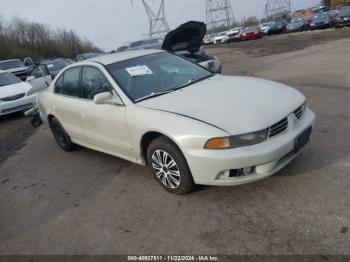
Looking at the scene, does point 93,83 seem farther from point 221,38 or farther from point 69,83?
point 221,38

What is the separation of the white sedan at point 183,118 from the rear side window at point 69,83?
2 cm

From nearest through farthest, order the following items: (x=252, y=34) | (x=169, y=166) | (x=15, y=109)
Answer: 1. (x=169, y=166)
2. (x=15, y=109)
3. (x=252, y=34)

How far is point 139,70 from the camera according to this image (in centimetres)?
465

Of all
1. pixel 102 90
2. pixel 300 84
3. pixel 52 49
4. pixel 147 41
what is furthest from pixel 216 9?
pixel 102 90

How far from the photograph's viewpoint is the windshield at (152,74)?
4406 mm

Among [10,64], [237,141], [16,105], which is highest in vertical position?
[237,141]

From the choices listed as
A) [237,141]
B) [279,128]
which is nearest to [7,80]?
[237,141]

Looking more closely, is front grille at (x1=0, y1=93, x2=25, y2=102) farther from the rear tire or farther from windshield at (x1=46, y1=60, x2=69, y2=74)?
windshield at (x1=46, y1=60, x2=69, y2=74)

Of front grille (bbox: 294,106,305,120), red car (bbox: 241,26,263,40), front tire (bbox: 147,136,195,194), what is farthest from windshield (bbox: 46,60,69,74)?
red car (bbox: 241,26,263,40)

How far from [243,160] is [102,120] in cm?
204

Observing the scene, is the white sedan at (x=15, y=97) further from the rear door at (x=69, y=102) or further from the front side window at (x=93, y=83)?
the front side window at (x=93, y=83)

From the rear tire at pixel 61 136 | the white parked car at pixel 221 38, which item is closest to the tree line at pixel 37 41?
the white parked car at pixel 221 38

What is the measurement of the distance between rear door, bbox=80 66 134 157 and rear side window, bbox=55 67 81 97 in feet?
0.61

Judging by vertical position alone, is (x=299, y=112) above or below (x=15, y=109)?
above
